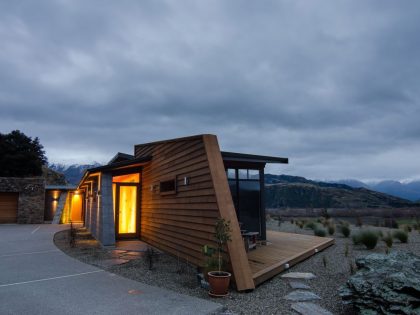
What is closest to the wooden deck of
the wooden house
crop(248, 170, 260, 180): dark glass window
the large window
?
the wooden house

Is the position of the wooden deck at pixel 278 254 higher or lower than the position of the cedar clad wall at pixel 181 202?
lower

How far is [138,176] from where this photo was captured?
34.5ft

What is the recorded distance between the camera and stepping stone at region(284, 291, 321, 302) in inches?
166

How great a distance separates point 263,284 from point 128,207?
265 inches

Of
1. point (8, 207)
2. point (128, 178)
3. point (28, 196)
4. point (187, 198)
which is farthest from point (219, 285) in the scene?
point (8, 207)

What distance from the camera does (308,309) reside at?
381 cm

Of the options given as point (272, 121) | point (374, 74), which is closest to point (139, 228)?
point (374, 74)

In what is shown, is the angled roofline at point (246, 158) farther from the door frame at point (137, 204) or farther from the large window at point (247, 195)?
the door frame at point (137, 204)

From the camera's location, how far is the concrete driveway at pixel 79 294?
145 inches

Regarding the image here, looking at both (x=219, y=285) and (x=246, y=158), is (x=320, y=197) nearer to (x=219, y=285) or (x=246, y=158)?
(x=246, y=158)

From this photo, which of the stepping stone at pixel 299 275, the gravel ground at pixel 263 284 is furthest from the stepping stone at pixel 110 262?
the stepping stone at pixel 299 275

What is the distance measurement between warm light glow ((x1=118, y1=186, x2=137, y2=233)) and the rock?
320 inches

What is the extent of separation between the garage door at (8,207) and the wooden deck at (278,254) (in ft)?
61.8

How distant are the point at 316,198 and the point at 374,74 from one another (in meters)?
62.4
